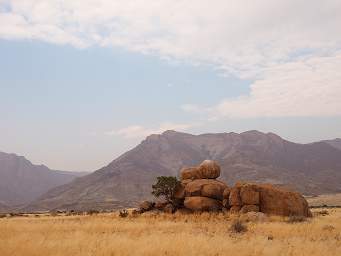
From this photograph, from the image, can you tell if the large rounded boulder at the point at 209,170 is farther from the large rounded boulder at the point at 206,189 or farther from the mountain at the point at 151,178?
the mountain at the point at 151,178

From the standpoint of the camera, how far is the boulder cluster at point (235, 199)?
35594 millimetres

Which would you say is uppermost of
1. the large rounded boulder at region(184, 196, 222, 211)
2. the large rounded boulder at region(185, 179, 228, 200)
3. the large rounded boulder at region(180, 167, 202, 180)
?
the large rounded boulder at region(180, 167, 202, 180)

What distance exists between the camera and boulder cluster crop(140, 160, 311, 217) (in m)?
35.6

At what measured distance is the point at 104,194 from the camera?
490ft

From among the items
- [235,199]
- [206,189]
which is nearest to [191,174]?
[206,189]

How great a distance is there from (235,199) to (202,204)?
2.87 metres

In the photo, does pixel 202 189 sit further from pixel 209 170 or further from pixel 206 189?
pixel 209 170

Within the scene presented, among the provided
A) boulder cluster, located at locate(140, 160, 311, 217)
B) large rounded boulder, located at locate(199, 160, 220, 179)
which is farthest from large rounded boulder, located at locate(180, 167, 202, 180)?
boulder cluster, located at locate(140, 160, 311, 217)

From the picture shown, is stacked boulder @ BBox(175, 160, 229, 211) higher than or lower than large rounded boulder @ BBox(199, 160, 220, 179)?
lower

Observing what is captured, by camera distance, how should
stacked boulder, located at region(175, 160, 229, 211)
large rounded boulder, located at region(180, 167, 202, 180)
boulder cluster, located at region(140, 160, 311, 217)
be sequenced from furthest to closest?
large rounded boulder, located at region(180, 167, 202, 180) → stacked boulder, located at region(175, 160, 229, 211) → boulder cluster, located at region(140, 160, 311, 217)

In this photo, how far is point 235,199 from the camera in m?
36.3

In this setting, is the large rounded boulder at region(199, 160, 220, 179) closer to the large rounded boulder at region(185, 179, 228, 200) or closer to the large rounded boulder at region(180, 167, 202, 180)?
the large rounded boulder at region(180, 167, 202, 180)

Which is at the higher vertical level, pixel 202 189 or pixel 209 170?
pixel 209 170

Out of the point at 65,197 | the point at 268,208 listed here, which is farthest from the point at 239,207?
the point at 65,197
